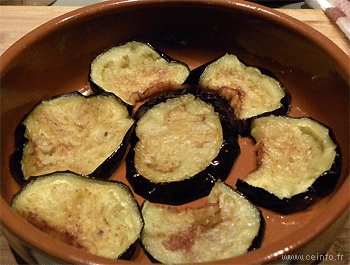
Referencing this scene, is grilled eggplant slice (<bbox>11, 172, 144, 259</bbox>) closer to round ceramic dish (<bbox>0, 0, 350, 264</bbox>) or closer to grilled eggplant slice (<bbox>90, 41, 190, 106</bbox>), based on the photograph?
round ceramic dish (<bbox>0, 0, 350, 264</bbox>)

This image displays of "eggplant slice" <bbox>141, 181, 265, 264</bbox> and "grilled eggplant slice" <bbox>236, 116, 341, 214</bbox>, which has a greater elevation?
"grilled eggplant slice" <bbox>236, 116, 341, 214</bbox>

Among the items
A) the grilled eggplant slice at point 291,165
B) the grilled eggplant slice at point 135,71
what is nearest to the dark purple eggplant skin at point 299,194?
the grilled eggplant slice at point 291,165

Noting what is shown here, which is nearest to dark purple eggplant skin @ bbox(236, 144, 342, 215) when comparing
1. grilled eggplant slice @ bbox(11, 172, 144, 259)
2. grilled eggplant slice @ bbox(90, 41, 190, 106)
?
grilled eggplant slice @ bbox(11, 172, 144, 259)

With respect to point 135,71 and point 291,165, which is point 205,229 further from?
point 135,71

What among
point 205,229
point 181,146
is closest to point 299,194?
point 205,229

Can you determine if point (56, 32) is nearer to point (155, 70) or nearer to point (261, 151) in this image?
point (155, 70)

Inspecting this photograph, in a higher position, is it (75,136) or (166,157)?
(166,157)

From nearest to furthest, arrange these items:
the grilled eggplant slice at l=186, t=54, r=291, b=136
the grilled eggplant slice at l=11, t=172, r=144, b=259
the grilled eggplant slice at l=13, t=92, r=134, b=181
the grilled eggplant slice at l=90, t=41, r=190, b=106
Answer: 1. the grilled eggplant slice at l=11, t=172, r=144, b=259
2. the grilled eggplant slice at l=13, t=92, r=134, b=181
3. the grilled eggplant slice at l=186, t=54, r=291, b=136
4. the grilled eggplant slice at l=90, t=41, r=190, b=106
